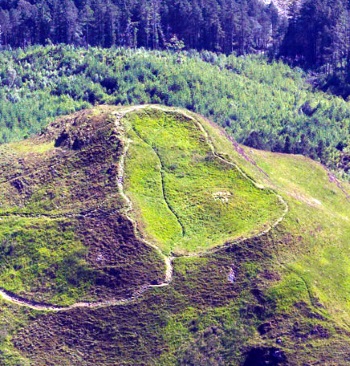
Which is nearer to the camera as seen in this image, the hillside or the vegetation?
the hillside

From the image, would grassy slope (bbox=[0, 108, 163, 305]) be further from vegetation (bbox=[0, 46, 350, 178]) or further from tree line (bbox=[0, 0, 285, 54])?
tree line (bbox=[0, 0, 285, 54])

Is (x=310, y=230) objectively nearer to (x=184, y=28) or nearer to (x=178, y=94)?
(x=178, y=94)

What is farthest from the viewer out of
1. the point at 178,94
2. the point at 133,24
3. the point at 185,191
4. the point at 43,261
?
the point at 133,24

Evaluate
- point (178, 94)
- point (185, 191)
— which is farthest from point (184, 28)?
point (185, 191)

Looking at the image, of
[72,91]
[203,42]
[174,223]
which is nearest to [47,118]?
[72,91]

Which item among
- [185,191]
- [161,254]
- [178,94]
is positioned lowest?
[161,254]

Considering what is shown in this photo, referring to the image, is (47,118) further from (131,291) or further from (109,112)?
(131,291)

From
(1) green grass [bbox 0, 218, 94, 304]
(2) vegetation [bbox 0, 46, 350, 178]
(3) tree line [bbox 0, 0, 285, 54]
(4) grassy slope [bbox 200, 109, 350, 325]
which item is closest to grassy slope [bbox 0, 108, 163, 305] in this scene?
(1) green grass [bbox 0, 218, 94, 304]
